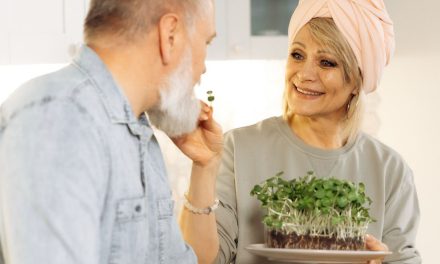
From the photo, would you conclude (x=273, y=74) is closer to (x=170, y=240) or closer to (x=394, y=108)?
(x=394, y=108)

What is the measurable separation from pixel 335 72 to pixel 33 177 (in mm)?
1263

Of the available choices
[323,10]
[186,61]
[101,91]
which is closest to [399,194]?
[323,10]

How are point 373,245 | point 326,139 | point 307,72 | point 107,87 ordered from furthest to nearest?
point 326,139
point 307,72
point 373,245
point 107,87

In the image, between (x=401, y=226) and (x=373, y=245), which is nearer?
(x=373, y=245)

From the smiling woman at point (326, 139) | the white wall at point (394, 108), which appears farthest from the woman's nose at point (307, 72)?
the white wall at point (394, 108)

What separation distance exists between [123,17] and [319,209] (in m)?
0.81

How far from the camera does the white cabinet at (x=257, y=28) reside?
3312 mm

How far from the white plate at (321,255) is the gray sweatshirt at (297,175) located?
292 mm

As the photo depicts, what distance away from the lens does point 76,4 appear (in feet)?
9.52

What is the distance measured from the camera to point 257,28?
340cm

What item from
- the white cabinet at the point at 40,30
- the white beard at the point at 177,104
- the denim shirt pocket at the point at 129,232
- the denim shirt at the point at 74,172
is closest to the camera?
the denim shirt at the point at 74,172

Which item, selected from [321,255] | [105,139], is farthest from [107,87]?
[321,255]

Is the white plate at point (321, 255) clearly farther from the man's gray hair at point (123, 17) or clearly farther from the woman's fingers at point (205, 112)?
the man's gray hair at point (123, 17)

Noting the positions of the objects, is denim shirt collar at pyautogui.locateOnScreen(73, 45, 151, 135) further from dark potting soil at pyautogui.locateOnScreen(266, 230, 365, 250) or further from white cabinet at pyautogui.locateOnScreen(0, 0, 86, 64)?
white cabinet at pyautogui.locateOnScreen(0, 0, 86, 64)
